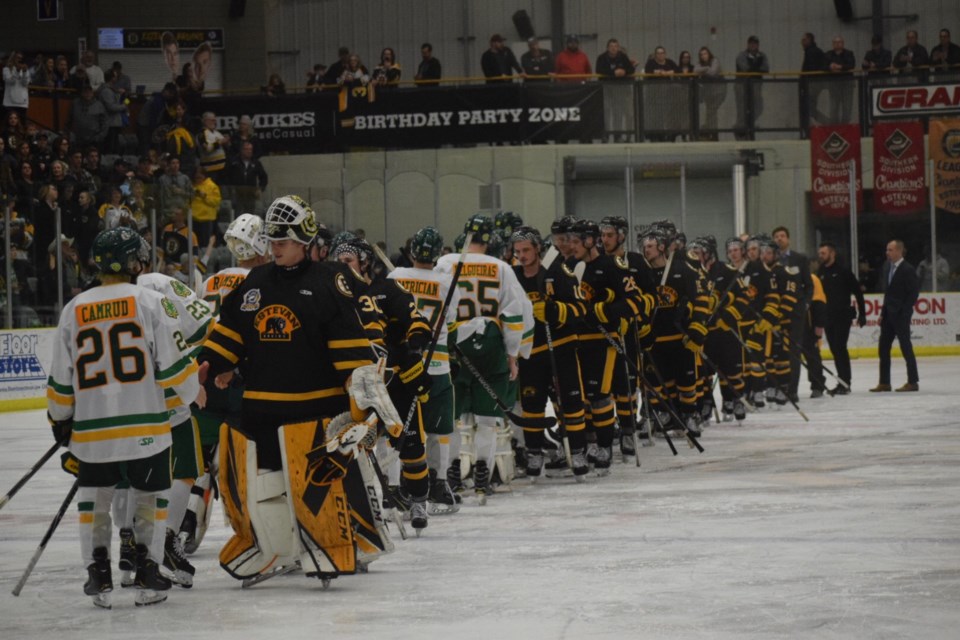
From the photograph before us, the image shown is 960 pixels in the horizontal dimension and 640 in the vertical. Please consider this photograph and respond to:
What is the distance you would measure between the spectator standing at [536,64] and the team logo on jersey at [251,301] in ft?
53.7

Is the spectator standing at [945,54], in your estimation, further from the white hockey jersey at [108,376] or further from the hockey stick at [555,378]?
the white hockey jersey at [108,376]

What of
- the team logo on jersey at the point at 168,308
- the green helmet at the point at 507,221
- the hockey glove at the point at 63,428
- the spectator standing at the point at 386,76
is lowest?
the hockey glove at the point at 63,428

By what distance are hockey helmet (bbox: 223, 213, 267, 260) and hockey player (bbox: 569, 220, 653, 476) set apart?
11.0ft

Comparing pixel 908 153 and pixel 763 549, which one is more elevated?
pixel 908 153

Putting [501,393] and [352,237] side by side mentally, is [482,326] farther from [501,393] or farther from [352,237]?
[352,237]

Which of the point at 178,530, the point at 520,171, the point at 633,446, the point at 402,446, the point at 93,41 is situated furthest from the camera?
the point at 93,41

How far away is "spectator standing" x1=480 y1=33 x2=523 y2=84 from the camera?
22.8 metres

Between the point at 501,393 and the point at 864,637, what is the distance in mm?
4330

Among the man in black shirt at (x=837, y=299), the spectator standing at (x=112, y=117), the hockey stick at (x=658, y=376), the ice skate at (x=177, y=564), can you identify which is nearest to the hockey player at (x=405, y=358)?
the ice skate at (x=177, y=564)

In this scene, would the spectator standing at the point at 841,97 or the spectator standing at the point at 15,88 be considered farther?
the spectator standing at the point at 841,97

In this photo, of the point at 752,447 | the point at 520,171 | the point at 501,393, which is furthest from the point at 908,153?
the point at 501,393

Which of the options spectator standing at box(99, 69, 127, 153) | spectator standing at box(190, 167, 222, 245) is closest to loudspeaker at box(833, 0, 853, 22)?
spectator standing at box(99, 69, 127, 153)

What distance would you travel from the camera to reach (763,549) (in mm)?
7422

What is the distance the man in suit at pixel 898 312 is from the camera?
17219mm
